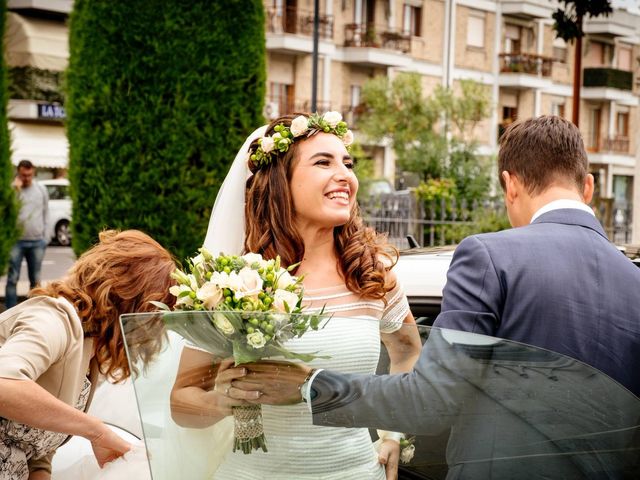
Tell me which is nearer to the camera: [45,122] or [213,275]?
[213,275]

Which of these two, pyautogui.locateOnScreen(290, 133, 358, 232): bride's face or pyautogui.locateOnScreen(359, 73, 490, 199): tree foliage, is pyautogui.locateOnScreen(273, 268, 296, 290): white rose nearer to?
pyautogui.locateOnScreen(290, 133, 358, 232): bride's face

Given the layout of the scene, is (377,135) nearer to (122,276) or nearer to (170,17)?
(170,17)

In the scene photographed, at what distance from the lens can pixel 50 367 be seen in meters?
3.16

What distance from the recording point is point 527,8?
4675cm

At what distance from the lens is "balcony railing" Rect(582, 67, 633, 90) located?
5222 cm

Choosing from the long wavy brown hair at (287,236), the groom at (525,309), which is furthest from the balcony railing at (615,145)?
the groom at (525,309)

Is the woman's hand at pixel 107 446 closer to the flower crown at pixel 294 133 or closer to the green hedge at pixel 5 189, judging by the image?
the flower crown at pixel 294 133

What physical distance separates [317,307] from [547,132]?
0.92 metres

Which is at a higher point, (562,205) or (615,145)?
(615,145)

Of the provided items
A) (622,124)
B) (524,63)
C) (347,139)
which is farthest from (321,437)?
(622,124)

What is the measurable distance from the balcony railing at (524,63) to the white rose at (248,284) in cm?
4575

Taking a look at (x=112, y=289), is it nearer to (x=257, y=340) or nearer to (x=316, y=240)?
(x=316, y=240)

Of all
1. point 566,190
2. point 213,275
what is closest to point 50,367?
point 213,275

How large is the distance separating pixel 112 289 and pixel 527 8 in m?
45.8
